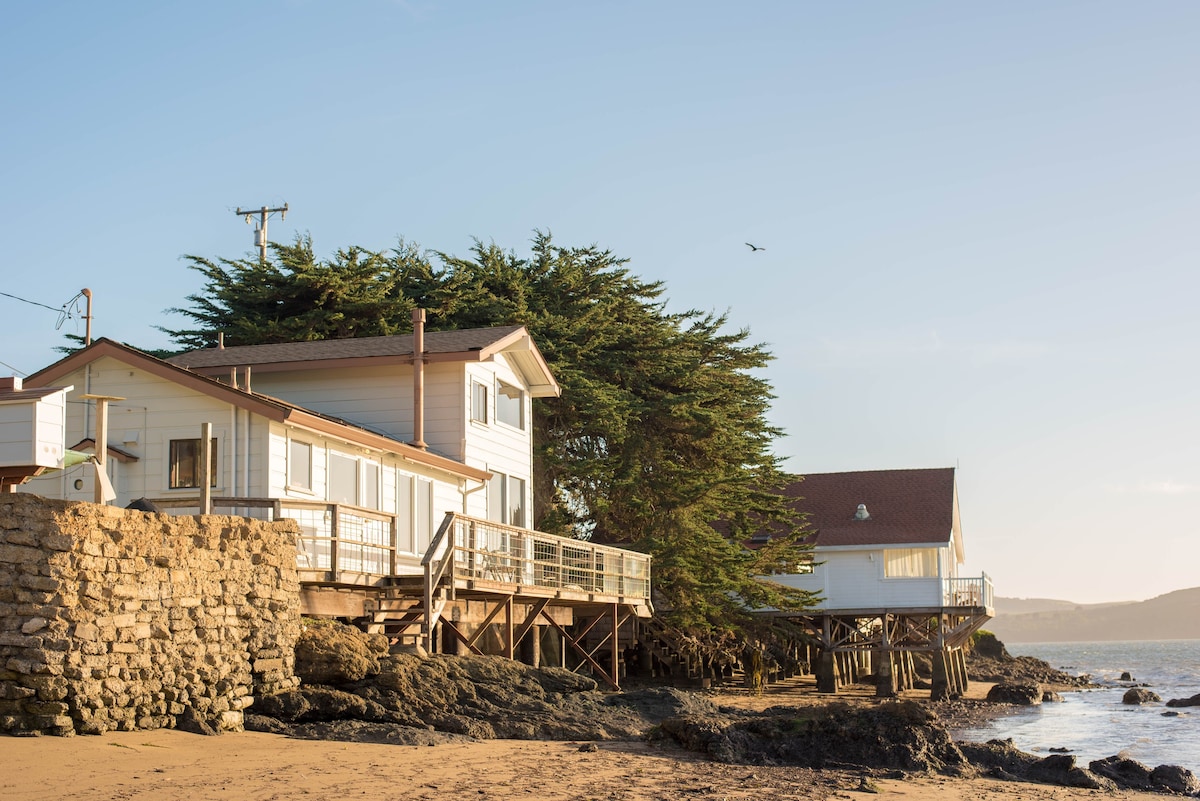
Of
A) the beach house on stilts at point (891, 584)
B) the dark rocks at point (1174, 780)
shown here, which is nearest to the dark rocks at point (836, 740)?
the dark rocks at point (1174, 780)

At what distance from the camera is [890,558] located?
42469 millimetres

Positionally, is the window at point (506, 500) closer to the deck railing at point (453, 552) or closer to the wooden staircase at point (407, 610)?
the deck railing at point (453, 552)

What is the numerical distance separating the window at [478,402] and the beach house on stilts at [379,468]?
54 millimetres

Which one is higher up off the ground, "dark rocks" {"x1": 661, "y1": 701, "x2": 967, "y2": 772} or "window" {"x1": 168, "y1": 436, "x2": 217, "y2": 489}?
"window" {"x1": 168, "y1": 436, "x2": 217, "y2": 489}

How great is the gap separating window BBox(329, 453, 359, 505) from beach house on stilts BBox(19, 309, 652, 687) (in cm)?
3

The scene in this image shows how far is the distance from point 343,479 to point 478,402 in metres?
5.81

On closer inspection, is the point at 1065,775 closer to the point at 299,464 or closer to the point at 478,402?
the point at 299,464

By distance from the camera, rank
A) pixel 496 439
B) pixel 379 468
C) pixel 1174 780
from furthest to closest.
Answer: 1. pixel 496 439
2. pixel 379 468
3. pixel 1174 780

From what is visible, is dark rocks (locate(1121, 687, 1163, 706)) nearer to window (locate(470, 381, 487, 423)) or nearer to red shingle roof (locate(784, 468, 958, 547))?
red shingle roof (locate(784, 468, 958, 547))

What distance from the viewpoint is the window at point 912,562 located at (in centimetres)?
4247

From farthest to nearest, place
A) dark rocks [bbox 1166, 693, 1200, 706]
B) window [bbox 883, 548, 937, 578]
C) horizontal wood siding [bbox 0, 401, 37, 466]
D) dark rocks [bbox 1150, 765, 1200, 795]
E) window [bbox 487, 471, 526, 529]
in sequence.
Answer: window [bbox 883, 548, 937, 578]
dark rocks [bbox 1166, 693, 1200, 706]
window [bbox 487, 471, 526, 529]
dark rocks [bbox 1150, 765, 1200, 795]
horizontal wood siding [bbox 0, 401, 37, 466]

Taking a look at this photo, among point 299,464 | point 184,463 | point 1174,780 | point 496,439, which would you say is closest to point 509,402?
point 496,439

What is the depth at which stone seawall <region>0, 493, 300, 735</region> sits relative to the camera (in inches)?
479

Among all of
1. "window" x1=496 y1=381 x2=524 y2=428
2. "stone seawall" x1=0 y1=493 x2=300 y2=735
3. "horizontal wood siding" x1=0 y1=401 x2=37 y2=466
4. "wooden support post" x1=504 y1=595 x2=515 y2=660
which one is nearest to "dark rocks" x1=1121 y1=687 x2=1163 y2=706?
"window" x1=496 y1=381 x2=524 y2=428
